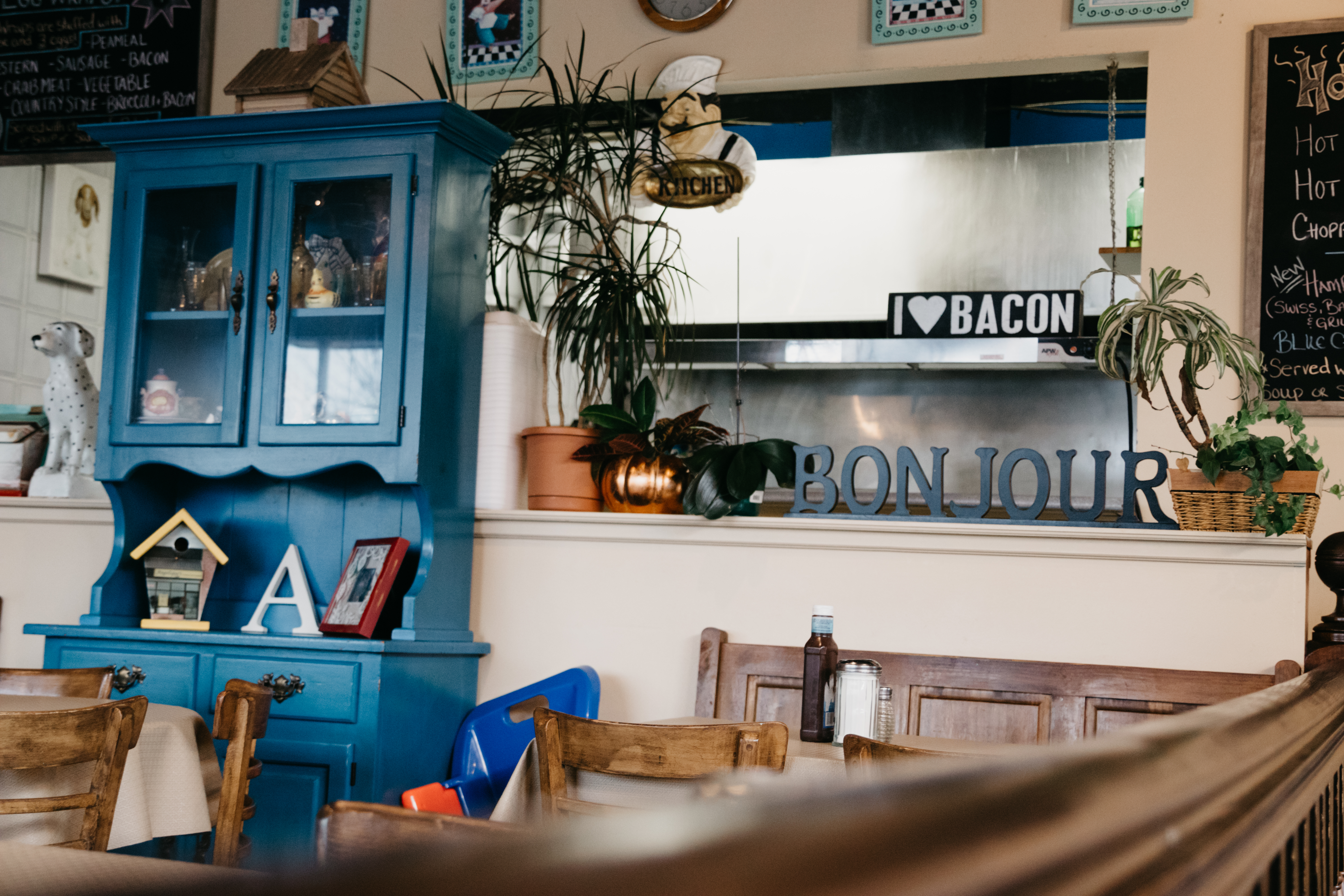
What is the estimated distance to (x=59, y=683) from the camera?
2514mm

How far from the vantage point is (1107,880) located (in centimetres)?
19

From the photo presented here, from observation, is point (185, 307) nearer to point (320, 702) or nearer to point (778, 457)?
point (320, 702)

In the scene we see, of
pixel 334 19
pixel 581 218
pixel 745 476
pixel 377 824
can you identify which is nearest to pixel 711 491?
pixel 745 476

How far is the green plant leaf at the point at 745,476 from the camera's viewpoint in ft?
8.95

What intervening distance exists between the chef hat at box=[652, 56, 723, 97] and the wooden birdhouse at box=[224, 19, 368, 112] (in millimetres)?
1039

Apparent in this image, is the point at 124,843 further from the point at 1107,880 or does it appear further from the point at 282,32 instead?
the point at 282,32

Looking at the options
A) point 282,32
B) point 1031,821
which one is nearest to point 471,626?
point 282,32

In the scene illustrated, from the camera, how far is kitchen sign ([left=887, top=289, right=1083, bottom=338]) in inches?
132

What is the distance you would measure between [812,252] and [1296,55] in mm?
2195

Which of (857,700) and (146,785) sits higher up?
(857,700)

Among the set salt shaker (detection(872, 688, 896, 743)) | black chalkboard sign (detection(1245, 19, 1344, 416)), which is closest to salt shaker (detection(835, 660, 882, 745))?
salt shaker (detection(872, 688, 896, 743))

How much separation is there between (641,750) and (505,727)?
1.36m

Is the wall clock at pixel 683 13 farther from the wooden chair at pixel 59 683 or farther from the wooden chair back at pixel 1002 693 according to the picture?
the wooden chair at pixel 59 683

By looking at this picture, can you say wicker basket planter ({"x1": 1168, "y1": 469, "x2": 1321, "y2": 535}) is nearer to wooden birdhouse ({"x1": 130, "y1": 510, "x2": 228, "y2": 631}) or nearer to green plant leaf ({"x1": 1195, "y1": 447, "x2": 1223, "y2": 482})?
green plant leaf ({"x1": 1195, "y1": 447, "x2": 1223, "y2": 482})
